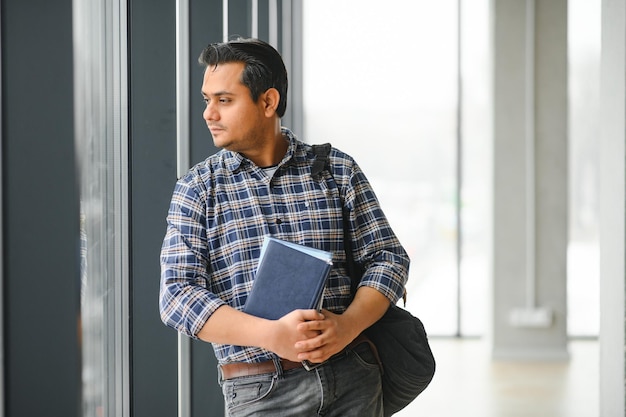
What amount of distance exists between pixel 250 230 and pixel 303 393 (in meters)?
0.37

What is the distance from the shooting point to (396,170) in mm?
8039

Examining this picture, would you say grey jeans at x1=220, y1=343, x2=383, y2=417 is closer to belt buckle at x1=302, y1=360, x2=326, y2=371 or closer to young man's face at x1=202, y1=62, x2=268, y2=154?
belt buckle at x1=302, y1=360, x2=326, y2=371

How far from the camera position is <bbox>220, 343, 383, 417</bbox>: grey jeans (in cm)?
180

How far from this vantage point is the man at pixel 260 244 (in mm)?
1716
